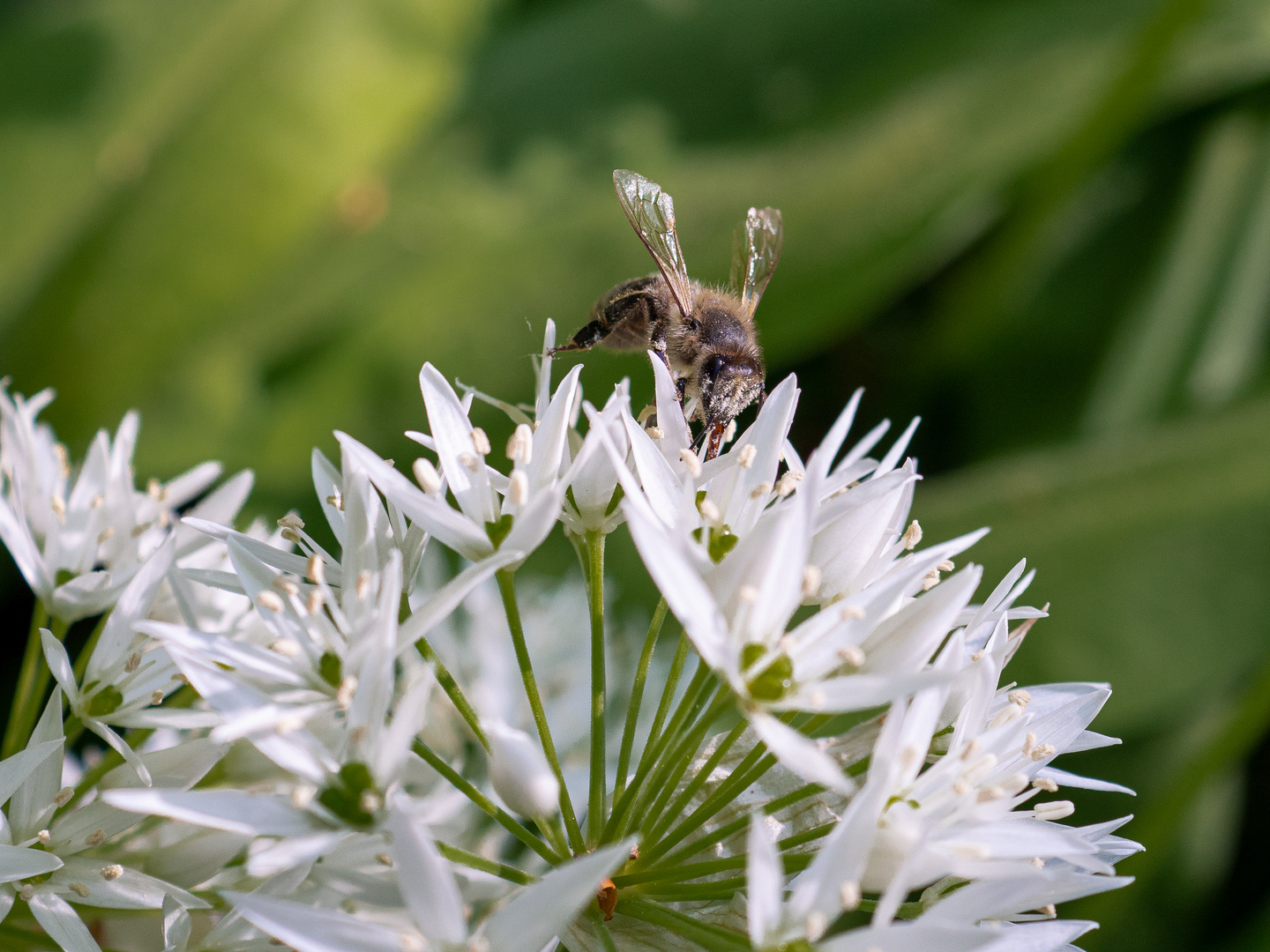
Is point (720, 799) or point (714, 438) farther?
point (714, 438)

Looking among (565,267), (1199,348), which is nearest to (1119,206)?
(1199,348)

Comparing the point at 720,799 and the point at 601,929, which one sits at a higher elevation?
the point at 720,799


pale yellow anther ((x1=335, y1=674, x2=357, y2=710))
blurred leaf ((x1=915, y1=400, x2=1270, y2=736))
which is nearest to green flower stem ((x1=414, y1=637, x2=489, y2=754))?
pale yellow anther ((x1=335, y1=674, x2=357, y2=710))

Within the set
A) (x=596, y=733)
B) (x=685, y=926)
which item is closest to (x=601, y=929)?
(x=685, y=926)

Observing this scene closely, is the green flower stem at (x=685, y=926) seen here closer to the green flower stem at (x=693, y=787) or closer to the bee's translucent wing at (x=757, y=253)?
the green flower stem at (x=693, y=787)

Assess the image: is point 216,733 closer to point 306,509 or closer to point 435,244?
point 306,509

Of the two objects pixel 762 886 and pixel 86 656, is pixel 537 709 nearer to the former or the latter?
pixel 762 886
